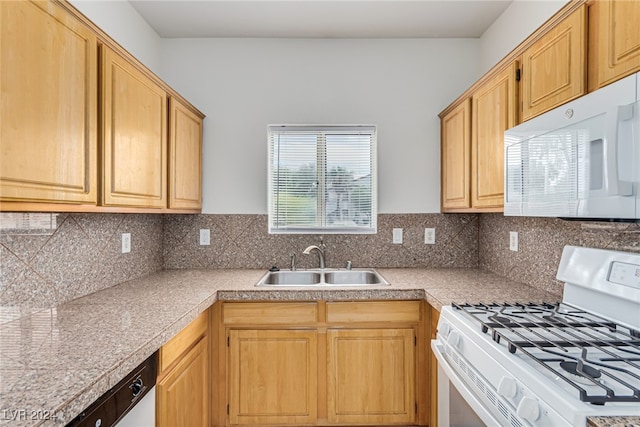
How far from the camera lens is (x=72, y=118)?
1224 millimetres

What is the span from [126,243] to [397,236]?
1832mm

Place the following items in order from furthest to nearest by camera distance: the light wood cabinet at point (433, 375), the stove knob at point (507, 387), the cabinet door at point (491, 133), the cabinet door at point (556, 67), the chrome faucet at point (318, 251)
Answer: the chrome faucet at point (318, 251) → the light wood cabinet at point (433, 375) → the cabinet door at point (491, 133) → the cabinet door at point (556, 67) → the stove knob at point (507, 387)

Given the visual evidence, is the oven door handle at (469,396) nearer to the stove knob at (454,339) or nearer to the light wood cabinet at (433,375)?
the stove knob at (454,339)

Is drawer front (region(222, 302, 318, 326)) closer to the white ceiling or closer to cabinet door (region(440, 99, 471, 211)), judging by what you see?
cabinet door (region(440, 99, 471, 211))

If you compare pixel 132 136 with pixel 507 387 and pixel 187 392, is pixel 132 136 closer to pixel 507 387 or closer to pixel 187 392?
pixel 187 392

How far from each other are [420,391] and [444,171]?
1.46m

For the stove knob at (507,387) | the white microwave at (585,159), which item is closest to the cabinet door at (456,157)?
the white microwave at (585,159)

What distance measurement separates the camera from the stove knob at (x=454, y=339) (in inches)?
50.4

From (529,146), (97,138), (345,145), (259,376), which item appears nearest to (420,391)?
(259,376)

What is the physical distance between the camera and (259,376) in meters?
1.95

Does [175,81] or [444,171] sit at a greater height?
[175,81]

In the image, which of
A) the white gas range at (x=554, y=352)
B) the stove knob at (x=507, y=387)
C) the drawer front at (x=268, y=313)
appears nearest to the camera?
the white gas range at (x=554, y=352)

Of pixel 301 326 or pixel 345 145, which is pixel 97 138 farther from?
pixel 345 145

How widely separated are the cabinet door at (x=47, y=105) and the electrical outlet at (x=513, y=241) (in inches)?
87.6
